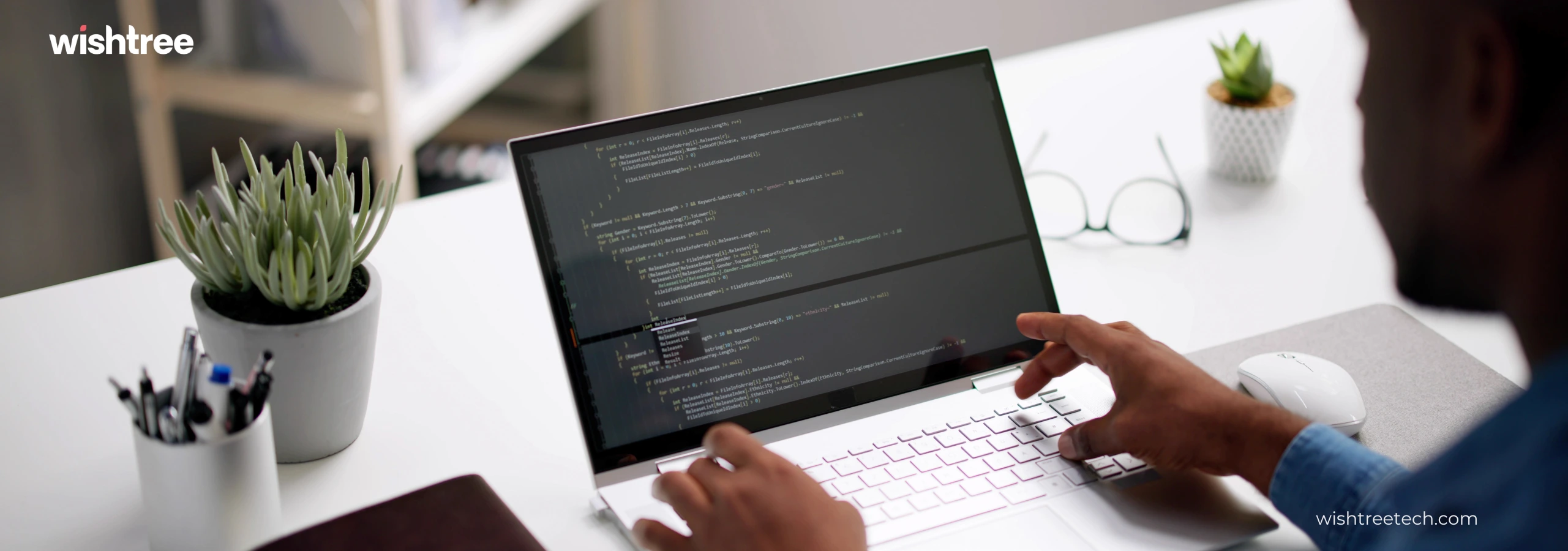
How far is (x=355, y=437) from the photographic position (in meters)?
0.89

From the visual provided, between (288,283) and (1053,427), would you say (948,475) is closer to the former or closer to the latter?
(1053,427)

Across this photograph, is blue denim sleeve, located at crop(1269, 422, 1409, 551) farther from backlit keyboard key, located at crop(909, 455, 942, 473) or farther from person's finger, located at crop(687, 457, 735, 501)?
person's finger, located at crop(687, 457, 735, 501)

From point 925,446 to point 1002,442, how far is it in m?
0.06

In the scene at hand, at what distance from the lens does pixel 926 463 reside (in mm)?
852

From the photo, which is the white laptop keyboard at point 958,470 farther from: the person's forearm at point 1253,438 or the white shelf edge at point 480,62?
the white shelf edge at point 480,62

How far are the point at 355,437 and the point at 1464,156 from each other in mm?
779

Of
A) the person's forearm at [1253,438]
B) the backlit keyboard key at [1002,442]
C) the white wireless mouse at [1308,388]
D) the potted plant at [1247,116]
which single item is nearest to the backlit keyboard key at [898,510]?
the backlit keyboard key at [1002,442]

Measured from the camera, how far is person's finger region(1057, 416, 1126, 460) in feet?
2.75

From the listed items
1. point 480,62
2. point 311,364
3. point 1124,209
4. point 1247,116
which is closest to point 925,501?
point 311,364

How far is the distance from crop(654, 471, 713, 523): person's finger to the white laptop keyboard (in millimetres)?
123

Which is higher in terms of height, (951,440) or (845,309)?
(845,309)

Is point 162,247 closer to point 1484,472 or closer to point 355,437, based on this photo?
point 355,437

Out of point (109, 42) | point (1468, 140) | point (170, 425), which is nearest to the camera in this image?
point (1468, 140)

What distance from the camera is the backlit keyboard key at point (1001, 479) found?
0.84 m
